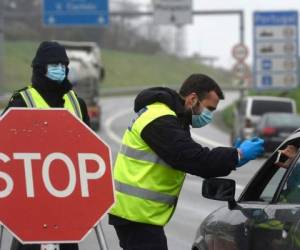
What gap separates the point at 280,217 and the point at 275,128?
23.9m

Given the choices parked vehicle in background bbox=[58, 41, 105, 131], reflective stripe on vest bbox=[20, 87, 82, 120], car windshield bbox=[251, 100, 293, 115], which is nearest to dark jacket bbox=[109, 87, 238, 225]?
reflective stripe on vest bbox=[20, 87, 82, 120]

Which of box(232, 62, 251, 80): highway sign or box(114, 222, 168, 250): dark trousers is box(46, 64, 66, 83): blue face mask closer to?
box(114, 222, 168, 250): dark trousers

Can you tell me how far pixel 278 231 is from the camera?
5.00m

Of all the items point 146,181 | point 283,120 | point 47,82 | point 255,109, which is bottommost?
point 255,109

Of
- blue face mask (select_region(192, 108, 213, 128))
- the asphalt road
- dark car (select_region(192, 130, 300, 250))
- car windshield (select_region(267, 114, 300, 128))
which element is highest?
blue face mask (select_region(192, 108, 213, 128))

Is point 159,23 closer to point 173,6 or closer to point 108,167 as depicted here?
point 173,6

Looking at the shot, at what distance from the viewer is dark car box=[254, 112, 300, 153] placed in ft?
94.2

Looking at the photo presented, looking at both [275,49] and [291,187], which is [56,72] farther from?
[275,49]

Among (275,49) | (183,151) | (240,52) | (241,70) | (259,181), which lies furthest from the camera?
(275,49)

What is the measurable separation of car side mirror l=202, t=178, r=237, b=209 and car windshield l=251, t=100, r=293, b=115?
28.1 meters

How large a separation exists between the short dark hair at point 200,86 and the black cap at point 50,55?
108 centimetres

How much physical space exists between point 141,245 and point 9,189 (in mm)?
808

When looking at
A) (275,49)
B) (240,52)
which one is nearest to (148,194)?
(240,52)

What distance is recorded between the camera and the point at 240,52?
41.6m
